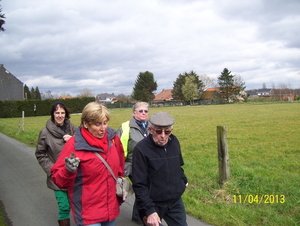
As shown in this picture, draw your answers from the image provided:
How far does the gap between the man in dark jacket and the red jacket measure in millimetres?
290

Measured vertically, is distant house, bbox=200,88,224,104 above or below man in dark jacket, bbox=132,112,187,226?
above

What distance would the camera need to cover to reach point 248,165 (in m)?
7.57

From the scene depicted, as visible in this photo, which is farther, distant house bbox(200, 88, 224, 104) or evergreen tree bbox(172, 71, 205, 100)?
evergreen tree bbox(172, 71, 205, 100)

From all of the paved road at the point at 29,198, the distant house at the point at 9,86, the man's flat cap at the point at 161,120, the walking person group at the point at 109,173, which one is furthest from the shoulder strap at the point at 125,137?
the distant house at the point at 9,86

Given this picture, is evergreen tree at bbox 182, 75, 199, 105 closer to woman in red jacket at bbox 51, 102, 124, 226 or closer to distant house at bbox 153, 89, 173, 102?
distant house at bbox 153, 89, 173, 102

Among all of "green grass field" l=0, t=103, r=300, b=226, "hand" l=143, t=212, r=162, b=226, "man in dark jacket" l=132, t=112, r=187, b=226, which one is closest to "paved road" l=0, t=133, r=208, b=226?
"green grass field" l=0, t=103, r=300, b=226

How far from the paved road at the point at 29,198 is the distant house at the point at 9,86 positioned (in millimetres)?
54030

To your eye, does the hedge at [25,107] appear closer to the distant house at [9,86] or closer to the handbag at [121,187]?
the distant house at [9,86]

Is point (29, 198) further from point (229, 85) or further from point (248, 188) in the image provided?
point (229, 85)

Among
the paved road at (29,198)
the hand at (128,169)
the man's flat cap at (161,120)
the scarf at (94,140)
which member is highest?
the man's flat cap at (161,120)

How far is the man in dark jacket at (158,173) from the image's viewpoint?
8.75ft

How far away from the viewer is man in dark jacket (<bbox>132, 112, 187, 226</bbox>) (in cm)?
267

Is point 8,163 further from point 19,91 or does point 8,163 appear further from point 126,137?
point 19,91

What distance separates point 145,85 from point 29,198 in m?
87.6
